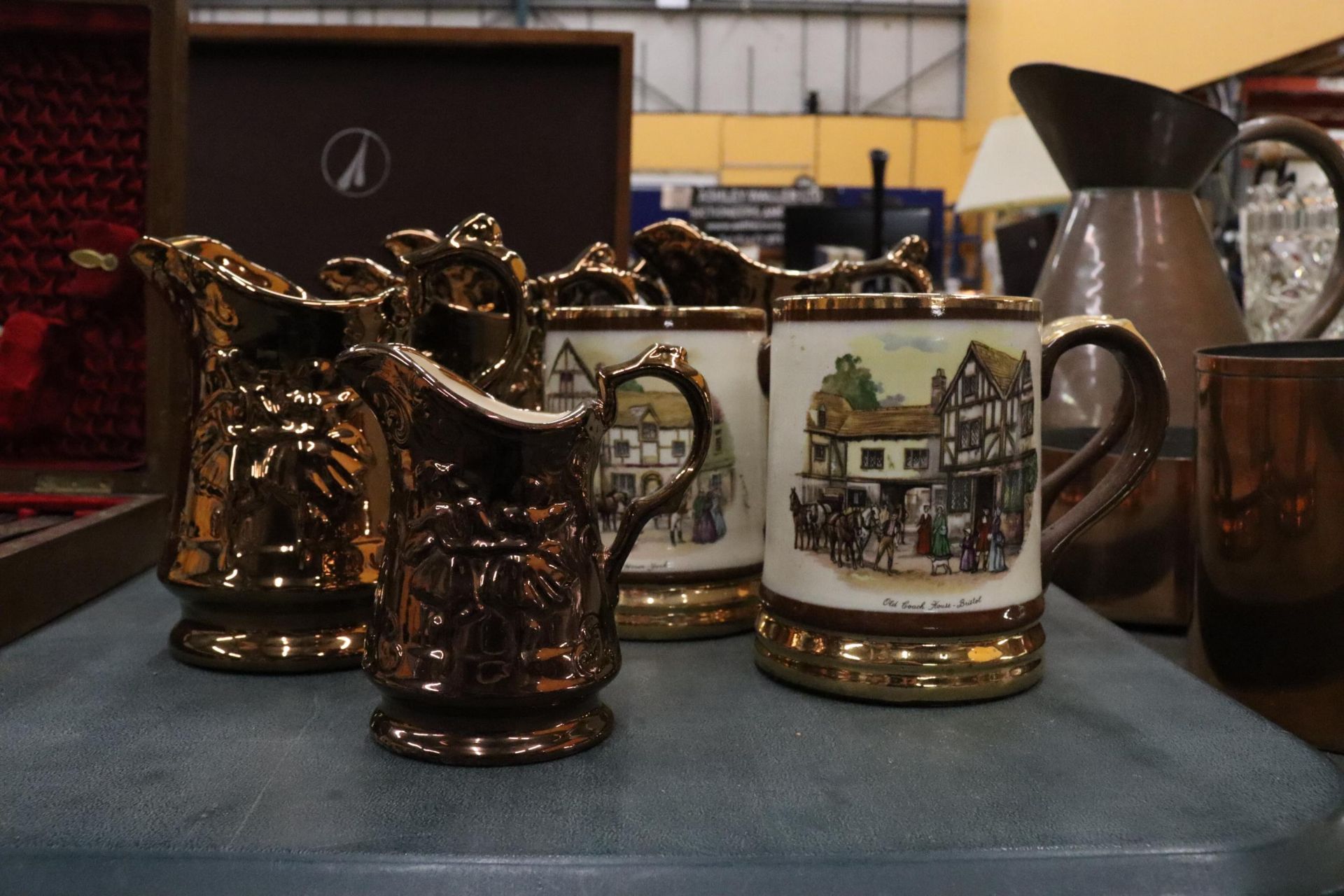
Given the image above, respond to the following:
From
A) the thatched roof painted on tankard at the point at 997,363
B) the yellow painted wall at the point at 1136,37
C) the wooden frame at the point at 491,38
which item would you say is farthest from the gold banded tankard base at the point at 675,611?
the yellow painted wall at the point at 1136,37

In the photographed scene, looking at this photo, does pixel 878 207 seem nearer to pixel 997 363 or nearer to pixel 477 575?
pixel 997 363

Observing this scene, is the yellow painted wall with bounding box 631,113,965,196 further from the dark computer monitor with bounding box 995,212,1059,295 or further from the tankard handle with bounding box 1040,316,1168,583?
the tankard handle with bounding box 1040,316,1168,583

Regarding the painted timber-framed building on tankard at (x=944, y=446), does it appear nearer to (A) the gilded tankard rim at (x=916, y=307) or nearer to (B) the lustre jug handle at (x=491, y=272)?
(A) the gilded tankard rim at (x=916, y=307)

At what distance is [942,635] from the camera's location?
0.61 m

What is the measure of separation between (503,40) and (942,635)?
0.91 metres

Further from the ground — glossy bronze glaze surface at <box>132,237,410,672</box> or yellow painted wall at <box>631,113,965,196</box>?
yellow painted wall at <box>631,113,965,196</box>

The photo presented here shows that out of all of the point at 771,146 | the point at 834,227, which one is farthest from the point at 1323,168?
the point at 771,146

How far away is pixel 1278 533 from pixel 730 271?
0.40 meters

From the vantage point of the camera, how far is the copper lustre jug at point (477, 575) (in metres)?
0.52

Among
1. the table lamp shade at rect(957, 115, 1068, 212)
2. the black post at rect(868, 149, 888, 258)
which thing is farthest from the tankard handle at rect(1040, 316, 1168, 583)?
the table lamp shade at rect(957, 115, 1068, 212)

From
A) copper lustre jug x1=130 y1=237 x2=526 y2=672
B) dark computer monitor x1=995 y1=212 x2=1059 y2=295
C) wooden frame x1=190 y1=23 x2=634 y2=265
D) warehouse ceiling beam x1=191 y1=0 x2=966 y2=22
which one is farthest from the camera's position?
warehouse ceiling beam x1=191 y1=0 x2=966 y2=22

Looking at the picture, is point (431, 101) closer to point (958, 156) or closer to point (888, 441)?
point (888, 441)

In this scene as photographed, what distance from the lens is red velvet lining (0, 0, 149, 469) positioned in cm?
99

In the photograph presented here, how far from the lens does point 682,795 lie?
49cm
